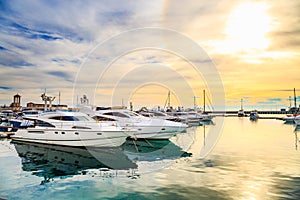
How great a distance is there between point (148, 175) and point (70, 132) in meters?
7.93

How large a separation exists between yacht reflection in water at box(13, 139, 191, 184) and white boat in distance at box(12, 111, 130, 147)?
0.40 m

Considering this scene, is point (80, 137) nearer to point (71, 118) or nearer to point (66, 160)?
point (71, 118)

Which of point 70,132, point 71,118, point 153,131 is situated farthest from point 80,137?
point 153,131

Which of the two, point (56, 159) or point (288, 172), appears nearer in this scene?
point (288, 172)

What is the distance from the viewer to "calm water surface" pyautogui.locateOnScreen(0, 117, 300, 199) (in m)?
7.40

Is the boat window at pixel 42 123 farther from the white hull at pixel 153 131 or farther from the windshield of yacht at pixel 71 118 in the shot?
the white hull at pixel 153 131

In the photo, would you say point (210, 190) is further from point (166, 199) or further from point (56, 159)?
point (56, 159)

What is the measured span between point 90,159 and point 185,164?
15.8ft

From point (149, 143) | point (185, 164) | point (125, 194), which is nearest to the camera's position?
point (125, 194)

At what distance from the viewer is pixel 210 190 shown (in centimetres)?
754

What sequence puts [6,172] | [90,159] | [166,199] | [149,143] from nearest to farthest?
[166,199] → [6,172] → [90,159] → [149,143]

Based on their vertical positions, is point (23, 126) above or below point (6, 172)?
above

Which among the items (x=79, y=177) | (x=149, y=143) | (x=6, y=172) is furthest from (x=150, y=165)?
(x=149, y=143)

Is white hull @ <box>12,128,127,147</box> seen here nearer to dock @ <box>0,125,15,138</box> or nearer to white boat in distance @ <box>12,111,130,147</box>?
white boat in distance @ <box>12,111,130,147</box>
